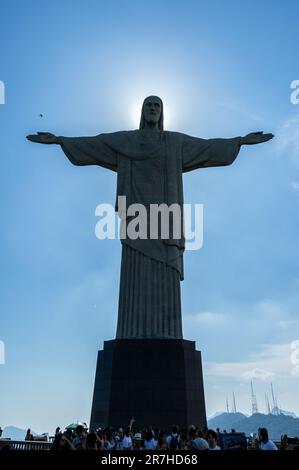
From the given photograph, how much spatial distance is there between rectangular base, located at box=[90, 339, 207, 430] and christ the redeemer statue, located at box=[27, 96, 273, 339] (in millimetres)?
613

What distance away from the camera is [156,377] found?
489 inches

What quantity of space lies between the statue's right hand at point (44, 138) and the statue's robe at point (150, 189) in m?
0.30

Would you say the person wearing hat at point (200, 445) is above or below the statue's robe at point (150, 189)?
below

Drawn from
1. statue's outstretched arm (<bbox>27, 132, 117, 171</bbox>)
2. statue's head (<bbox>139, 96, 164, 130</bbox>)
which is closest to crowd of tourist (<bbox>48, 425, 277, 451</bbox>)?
statue's outstretched arm (<bbox>27, 132, 117, 171</bbox>)

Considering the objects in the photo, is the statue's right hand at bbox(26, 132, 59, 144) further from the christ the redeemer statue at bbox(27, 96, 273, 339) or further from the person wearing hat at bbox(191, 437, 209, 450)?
the person wearing hat at bbox(191, 437, 209, 450)

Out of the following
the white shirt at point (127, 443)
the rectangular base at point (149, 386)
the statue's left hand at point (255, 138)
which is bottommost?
the white shirt at point (127, 443)

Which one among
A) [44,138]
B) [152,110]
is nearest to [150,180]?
[152,110]

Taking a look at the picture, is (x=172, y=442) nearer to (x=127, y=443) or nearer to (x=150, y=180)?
(x=127, y=443)

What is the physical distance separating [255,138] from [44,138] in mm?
7011

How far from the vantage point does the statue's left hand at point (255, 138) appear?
15164 mm

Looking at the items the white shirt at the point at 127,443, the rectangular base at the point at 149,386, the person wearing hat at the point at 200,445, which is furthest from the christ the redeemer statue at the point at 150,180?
the person wearing hat at the point at 200,445

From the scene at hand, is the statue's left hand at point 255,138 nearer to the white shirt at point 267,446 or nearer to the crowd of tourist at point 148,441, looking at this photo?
the crowd of tourist at point 148,441
